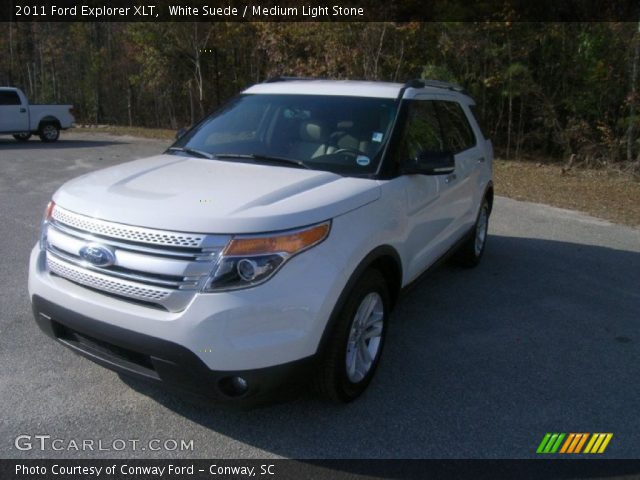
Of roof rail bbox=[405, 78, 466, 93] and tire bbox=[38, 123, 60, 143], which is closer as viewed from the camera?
roof rail bbox=[405, 78, 466, 93]

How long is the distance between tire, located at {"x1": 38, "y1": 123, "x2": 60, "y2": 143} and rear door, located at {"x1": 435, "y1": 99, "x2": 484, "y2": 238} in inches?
672

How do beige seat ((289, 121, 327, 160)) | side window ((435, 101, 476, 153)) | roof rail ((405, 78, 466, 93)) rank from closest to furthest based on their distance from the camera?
beige seat ((289, 121, 327, 160)) → roof rail ((405, 78, 466, 93)) → side window ((435, 101, 476, 153))

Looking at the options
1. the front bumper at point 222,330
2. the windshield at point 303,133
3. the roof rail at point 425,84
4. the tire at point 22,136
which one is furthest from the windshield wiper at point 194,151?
the tire at point 22,136

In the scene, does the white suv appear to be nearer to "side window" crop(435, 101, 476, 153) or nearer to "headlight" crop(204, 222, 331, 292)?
"headlight" crop(204, 222, 331, 292)

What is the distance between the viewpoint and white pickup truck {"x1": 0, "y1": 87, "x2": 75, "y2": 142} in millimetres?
18000

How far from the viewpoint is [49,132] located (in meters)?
19.2

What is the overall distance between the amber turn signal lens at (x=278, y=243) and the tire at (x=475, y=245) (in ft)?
9.93

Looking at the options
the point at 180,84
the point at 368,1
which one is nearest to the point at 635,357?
the point at 368,1

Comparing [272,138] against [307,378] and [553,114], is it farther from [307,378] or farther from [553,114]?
[553,114]

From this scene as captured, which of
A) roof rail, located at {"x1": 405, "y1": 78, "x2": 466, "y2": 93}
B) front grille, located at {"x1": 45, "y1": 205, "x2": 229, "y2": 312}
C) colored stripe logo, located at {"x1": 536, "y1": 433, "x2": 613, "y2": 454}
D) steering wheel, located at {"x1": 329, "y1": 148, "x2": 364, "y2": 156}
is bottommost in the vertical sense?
colored stripe logo, located at {"x1": 536, "y1": 433, "x2": 613, "y2": 454}

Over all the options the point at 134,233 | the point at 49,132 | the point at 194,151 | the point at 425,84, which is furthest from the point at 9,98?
the point at 134,233

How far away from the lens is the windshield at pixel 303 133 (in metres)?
3.77

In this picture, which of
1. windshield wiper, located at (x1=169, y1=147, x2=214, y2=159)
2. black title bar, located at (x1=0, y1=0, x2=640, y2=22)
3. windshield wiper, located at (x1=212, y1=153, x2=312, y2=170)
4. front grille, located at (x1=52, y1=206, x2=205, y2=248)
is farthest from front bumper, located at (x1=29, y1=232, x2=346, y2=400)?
black title bar, located at (x1=0, y1=0, x2=640, y2=22)

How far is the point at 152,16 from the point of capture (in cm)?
2239
